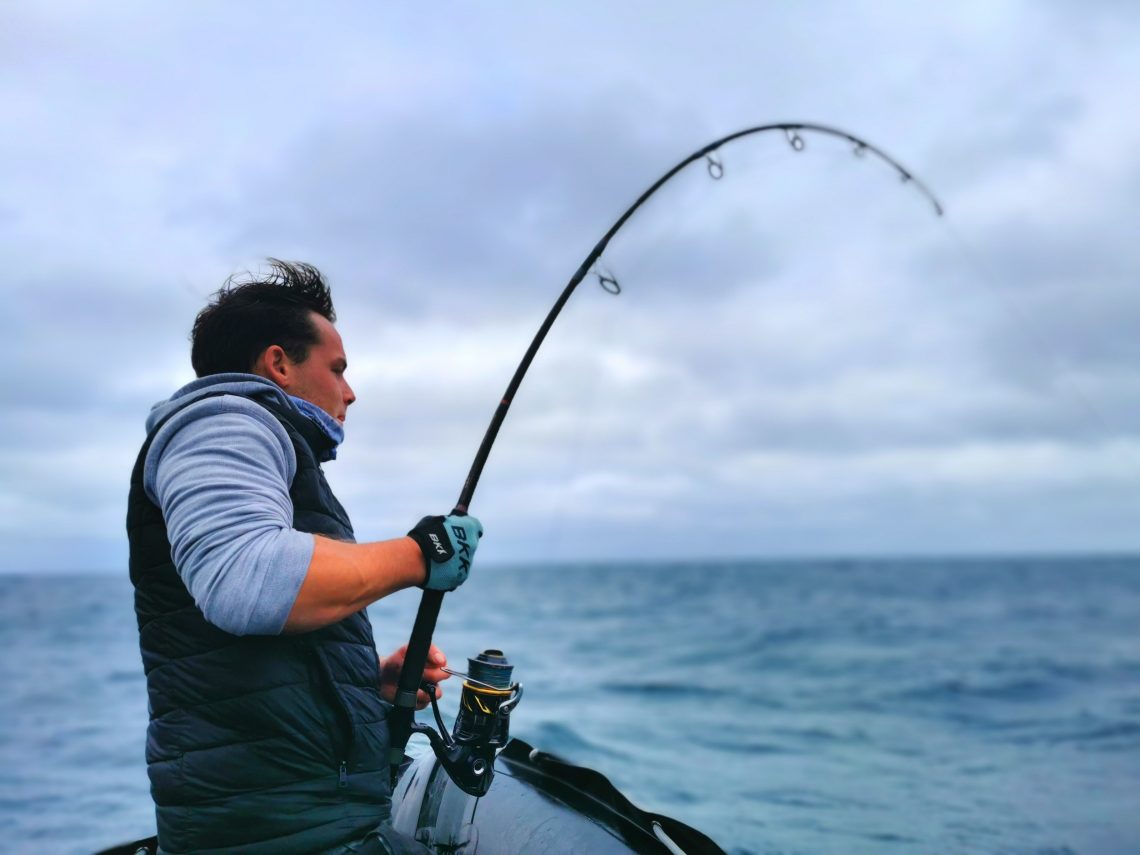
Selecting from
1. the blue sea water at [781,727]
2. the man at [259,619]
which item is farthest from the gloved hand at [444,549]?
the blue sea water at [781,727]

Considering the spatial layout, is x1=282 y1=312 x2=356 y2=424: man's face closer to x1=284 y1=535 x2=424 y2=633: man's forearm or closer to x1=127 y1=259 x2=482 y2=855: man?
x1=127 y1=259 x2=482 y2=855: man

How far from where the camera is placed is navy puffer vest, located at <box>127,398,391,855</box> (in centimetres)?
182

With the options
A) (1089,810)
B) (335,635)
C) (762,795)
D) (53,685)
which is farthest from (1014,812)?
(53,685)

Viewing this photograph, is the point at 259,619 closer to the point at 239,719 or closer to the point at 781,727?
the point at 239,719

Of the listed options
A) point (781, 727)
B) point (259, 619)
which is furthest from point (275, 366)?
point (781, 727)

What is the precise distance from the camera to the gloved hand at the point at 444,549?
199cm

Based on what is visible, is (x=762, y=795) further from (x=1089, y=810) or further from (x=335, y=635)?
(x=335, y=635)

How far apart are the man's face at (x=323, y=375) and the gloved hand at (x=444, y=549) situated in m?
0.36

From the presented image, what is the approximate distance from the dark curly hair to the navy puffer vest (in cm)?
25

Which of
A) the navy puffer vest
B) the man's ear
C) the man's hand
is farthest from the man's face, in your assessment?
the man's hand

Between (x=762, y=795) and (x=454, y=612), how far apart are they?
73.8ft

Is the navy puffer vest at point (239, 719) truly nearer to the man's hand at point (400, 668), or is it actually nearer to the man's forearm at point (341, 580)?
the man's forearm at point (341, 580)

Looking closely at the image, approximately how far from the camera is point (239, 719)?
1.82m

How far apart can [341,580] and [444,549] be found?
0.30 meters
